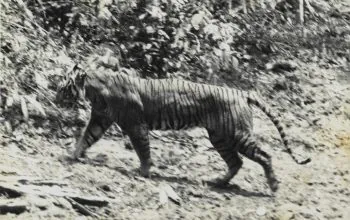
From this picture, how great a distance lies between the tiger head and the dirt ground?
14.7 inches

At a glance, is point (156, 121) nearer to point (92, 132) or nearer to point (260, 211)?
point (92, 132)

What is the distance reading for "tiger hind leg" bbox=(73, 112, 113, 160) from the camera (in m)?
5.75

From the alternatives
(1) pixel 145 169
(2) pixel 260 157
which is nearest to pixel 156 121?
(1) pixel 145 169

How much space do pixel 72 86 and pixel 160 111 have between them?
0.71 meters

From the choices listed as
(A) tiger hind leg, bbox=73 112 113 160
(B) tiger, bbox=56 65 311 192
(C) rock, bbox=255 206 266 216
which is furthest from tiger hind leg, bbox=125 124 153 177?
(C) rock, bbox=255 206 266 216

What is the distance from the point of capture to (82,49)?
677 cm

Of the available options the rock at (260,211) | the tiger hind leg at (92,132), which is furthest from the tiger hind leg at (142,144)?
the rock at (260,211)

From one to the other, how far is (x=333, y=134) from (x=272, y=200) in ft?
5.23

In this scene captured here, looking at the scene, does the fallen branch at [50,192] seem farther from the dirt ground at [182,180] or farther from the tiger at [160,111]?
the tiger at [160,111]

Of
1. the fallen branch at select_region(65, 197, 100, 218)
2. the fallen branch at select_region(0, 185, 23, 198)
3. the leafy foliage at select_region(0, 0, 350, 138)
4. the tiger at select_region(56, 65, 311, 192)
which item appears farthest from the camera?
the leafy foliage at select_region(0, 0, 350, 138)

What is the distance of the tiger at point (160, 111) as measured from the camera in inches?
221

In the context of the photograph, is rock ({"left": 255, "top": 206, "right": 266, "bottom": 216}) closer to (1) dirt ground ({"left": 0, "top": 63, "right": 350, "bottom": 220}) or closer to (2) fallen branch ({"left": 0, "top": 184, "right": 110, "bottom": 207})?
(1) dirt ground ({"left": 0, "top": 63, "right": 350, "bottom": 220})

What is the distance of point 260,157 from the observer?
5.88 m

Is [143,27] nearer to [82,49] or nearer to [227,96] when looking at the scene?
[82,49]
